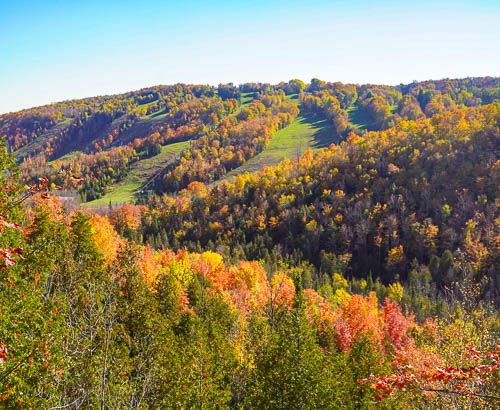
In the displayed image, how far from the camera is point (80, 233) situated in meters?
26.2

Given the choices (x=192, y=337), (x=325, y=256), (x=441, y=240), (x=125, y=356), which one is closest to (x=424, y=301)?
(x=325, y=256)

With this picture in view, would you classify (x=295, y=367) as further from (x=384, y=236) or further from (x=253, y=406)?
(x=384, y=236)

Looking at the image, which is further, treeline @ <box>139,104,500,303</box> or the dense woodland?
treeline @ <box>139,104,500,303</box>

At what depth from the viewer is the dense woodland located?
412 inches

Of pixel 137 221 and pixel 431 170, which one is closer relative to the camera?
pixel 431 170

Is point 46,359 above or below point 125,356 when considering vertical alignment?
above

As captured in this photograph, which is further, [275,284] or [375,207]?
[375,207]

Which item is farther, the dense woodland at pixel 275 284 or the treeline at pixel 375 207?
the treeline at pixel 375 207

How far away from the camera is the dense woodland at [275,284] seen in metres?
10.5

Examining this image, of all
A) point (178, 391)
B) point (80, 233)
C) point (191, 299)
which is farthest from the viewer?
point (191, 299)

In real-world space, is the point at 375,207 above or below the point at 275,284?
below

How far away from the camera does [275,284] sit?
160 feet

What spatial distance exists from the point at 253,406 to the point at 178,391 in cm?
386

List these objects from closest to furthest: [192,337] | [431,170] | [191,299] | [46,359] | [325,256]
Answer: [46,359] → [192,337] → [191,299] → [325,256] → [431,170]
